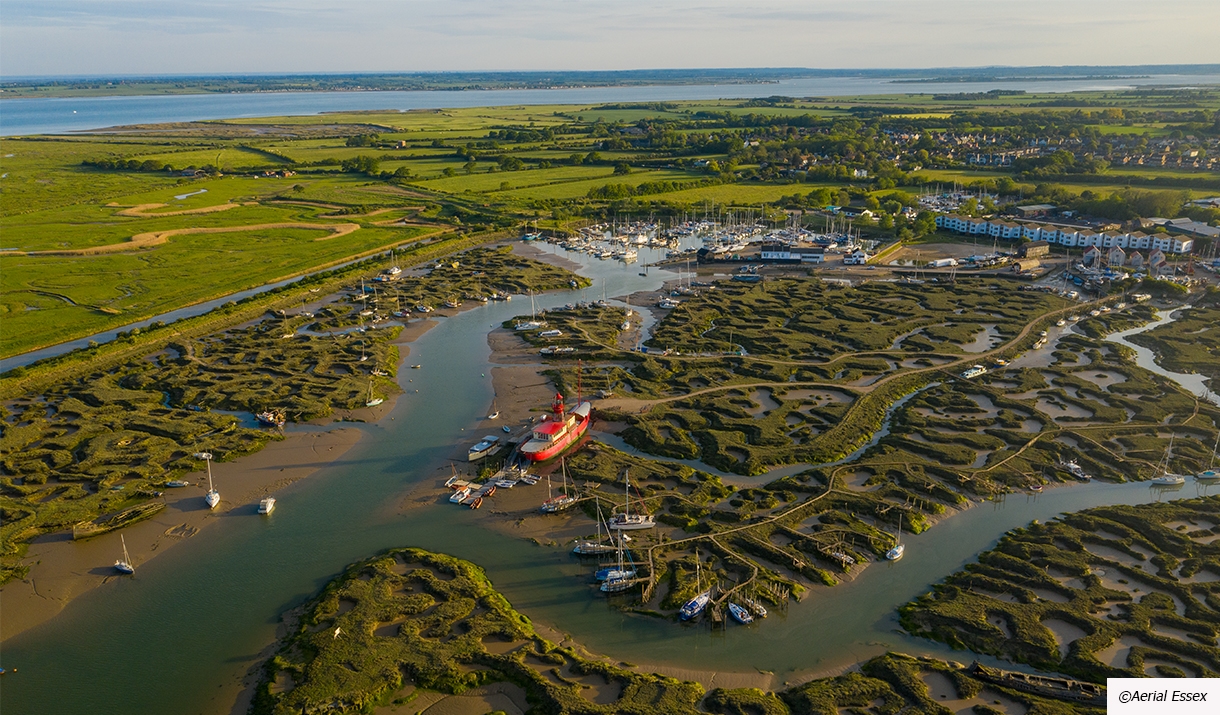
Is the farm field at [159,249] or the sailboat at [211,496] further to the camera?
the farm field at [159,249]

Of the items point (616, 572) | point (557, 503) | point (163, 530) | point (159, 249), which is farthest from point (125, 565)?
point (159, 249)

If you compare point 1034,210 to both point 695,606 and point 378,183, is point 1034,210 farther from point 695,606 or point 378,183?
point 378,183

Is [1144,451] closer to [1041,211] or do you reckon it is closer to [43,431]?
[43,431]

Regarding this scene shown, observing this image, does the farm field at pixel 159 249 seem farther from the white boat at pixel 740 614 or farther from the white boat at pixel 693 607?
the white boat at pixel 740 614

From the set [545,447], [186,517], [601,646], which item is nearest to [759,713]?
[601,646]

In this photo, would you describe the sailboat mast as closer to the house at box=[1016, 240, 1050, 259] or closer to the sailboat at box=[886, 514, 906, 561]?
the sailboat at box=[886, 514, 906, 561]

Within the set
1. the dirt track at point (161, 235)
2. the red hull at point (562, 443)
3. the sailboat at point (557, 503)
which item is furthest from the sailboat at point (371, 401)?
the dirt track at point (161, 235)
